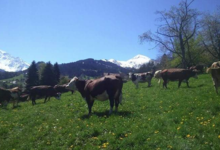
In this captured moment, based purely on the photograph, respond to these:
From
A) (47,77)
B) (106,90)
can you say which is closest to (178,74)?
(106,90)

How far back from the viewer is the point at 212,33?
50.6m

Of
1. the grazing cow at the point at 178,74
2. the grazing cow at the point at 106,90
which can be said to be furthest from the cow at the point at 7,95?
the grazing cow at the point at 178,74

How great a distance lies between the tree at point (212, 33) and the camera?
48.9 metres

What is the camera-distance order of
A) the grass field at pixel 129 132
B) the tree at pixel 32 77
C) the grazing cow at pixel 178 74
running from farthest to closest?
the tree at pixel 32 77
the grazing cow at pixel 178 74
the grass field at pixel 129 132

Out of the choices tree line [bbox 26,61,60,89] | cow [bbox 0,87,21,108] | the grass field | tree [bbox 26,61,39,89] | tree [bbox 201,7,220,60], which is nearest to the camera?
the grass field

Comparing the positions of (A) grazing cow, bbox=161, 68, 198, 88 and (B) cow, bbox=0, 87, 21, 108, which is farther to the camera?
(B) cow, bbox=0, 87, 21, 108

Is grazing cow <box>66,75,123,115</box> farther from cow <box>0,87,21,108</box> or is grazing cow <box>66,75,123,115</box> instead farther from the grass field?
cow <box>0,87,21,108</box>

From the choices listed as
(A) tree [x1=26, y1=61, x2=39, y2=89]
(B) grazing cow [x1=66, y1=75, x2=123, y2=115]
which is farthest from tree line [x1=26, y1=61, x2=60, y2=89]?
(B) grazing cow [x1=66, y1=75, x2=123, y2=115]

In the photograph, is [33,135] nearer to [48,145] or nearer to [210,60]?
[48,145]

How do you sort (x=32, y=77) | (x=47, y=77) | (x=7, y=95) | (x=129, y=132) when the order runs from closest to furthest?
(x=129, y=132) < (x=7, y=95) < (x=47, y=77) < (x=32, y=77)

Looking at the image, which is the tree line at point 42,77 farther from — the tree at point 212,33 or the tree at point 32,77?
the tree at point 212,33

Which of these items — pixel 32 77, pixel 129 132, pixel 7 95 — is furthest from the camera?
pixel 32 77

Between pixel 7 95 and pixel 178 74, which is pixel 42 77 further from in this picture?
pixel 178 74

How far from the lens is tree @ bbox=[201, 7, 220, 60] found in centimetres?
4894
